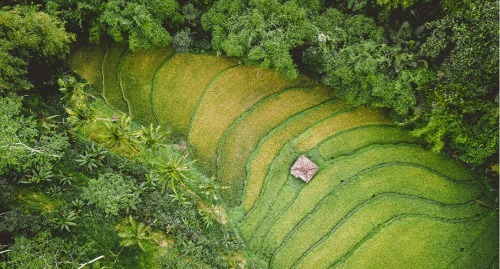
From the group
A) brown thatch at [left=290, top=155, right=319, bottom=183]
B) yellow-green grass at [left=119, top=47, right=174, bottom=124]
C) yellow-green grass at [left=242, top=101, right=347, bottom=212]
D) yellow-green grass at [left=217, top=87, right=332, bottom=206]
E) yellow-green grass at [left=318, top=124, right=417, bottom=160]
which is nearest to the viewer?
brown thatch at [left=290, top=155, right=319, bottom=183]

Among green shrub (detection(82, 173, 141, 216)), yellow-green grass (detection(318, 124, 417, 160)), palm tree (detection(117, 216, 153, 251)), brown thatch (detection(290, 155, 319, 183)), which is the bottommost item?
palm tree (detection(117, 216, 153, 251))

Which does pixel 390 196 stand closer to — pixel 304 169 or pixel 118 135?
pixel 304 169

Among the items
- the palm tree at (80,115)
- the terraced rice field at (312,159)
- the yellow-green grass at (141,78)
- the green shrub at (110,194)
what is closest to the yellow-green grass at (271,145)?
the terraced rice field at (312,159)

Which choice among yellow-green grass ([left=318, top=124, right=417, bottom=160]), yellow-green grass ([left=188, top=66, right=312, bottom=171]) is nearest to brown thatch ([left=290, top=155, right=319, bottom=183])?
yellow-green grass ([left=318, top=124, right=417, bottom=160])

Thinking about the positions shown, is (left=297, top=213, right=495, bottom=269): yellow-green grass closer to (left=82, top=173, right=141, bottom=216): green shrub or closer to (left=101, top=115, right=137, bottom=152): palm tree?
(left=82, top=173, right=141, bottom=216): green shrub

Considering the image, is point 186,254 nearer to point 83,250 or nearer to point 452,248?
point 83,250

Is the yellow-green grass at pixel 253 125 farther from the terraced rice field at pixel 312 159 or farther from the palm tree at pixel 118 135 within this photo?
the palm tree at pixel 118 135

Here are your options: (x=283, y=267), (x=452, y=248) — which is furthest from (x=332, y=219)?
(x=452, y=248)
